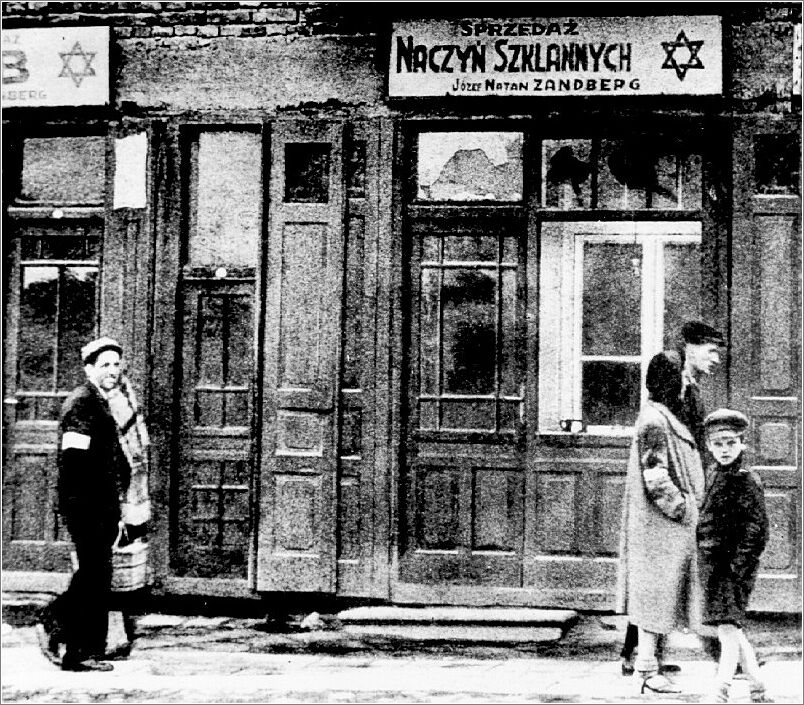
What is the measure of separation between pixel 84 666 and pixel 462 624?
96.5 inches

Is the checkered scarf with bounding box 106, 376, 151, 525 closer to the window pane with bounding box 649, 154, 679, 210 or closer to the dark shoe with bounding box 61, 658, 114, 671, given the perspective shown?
the dark shoe with bounding box 61, 658, 114, 671

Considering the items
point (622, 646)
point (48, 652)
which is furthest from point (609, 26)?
point (48, 652)

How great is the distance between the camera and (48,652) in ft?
20.7

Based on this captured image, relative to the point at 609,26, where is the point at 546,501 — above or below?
below

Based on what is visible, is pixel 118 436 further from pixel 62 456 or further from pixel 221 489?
pixel 221 489

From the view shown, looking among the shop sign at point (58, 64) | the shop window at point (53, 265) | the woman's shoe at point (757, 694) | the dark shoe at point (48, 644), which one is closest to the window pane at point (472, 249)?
the shop window at point (53, 265)

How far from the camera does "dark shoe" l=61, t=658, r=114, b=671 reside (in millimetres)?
6211

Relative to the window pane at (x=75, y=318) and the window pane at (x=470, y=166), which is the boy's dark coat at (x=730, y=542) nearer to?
the window pane at (x=470, y=166)

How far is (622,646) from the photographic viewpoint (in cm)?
641

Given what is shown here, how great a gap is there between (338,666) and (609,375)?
2.64 meters

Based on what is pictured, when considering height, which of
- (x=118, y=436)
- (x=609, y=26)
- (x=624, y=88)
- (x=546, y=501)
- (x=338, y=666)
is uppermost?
(x=609, y=26)

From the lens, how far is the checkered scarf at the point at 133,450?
6.46 m

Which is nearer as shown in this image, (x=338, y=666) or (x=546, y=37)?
(x=338, y=666)

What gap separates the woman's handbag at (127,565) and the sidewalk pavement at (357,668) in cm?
37
